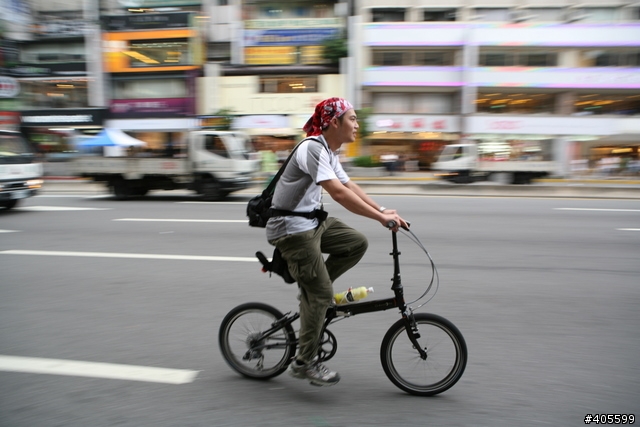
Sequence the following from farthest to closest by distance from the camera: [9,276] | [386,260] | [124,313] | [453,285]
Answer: [386,260] < [9,276] < [453,285] < [124,313]

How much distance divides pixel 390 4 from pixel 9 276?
3145 cm

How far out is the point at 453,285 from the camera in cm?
535

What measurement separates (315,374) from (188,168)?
471 inches

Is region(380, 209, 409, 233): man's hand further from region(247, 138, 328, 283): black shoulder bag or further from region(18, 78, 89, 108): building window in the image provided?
region(18, 78, 89, 108): building window

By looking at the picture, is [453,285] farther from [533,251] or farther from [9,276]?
[9,276]

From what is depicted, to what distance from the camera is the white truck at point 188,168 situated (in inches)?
554

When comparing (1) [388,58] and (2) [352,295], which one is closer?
(2) [352,295]

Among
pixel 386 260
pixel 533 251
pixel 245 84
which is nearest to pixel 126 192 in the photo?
pixel 386 260

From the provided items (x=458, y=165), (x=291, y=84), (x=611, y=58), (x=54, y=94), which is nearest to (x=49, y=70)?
(x=54, y=94)

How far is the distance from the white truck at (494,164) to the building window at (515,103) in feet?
36.6

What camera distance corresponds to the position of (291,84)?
3128 centimetres

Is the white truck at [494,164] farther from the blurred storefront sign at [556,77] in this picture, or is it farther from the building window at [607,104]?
the building window at [607,104]

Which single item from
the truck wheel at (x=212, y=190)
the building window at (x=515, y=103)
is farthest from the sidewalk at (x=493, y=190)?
the building window at (x=515, y=103)

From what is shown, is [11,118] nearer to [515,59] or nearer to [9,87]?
[9,87]
